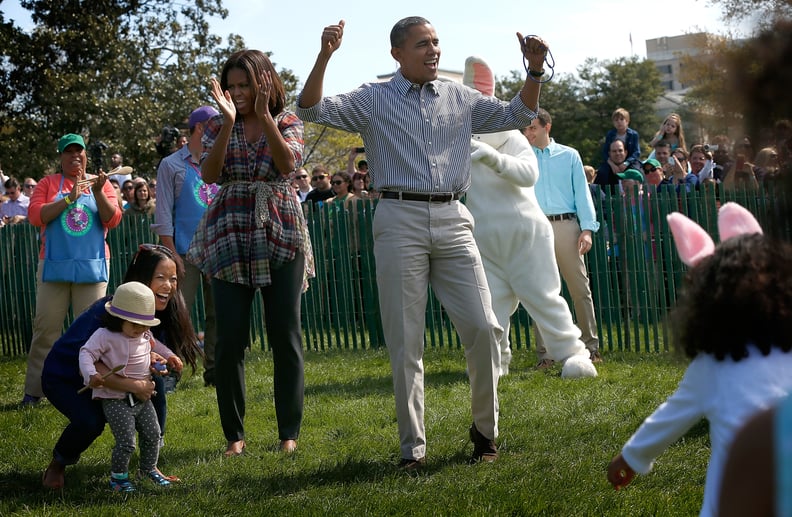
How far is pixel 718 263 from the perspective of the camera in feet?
8.57

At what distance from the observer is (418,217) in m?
5.55

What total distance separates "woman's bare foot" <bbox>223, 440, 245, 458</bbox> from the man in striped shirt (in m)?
1.12

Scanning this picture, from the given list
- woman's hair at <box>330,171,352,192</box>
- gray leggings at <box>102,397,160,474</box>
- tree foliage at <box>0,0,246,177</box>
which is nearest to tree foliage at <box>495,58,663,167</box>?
tree foliage at <box>0,0,246,177</box>

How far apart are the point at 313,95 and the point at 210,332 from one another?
3886 millimetres

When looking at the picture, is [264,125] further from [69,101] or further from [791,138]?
[69,101]

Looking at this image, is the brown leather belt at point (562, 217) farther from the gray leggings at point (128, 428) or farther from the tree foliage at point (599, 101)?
the tree foliage at point (599, 101)

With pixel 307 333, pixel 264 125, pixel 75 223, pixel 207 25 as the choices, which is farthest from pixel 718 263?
pixel 207 25

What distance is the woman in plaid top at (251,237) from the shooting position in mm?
5965

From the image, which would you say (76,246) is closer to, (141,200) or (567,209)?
(567,209)

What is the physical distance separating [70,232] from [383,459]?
3728 mm

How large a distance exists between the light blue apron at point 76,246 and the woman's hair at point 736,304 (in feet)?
20.8

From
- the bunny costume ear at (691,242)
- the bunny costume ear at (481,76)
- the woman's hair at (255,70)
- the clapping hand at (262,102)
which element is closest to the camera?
the bunny costume ear at (691,242)

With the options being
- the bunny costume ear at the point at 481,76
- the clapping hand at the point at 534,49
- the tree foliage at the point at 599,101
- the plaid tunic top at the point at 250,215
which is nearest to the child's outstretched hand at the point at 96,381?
the plaid tunic top at the point at 250,215

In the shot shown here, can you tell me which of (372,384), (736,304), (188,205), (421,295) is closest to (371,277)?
(372,384)
